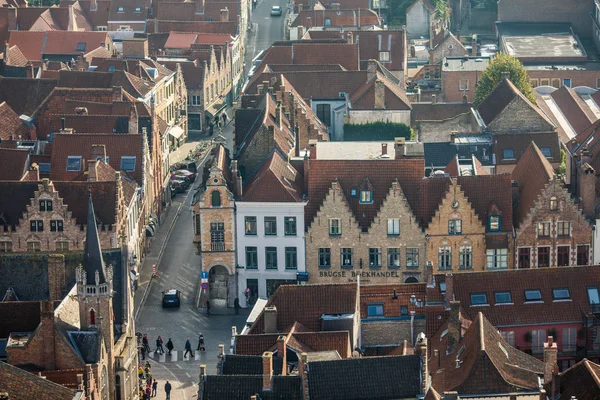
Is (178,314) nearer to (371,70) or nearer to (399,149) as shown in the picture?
(399,149)

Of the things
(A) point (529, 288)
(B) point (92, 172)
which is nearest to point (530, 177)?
(A) point (529, 288)

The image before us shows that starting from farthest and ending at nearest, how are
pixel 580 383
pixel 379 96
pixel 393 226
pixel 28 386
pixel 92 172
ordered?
pixel 379 96 < pixel 92 172 < pixel 393 226 < pixel 28 386 < pixel 580 383

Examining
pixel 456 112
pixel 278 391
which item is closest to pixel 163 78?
pixel 456 112

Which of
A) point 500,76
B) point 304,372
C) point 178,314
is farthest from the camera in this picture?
point 500,76

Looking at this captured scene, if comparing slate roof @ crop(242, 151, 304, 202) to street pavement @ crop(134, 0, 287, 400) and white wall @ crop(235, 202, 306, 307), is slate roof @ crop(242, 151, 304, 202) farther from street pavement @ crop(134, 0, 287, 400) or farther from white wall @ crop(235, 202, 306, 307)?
street pavement @ crop(134, 0, 287, 400)

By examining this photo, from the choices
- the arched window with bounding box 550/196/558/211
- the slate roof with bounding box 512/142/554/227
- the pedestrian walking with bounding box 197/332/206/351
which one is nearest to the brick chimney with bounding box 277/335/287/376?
the pedestrian walking with bounding box 197/332/206/351

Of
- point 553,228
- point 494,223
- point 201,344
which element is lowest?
point 201,344
